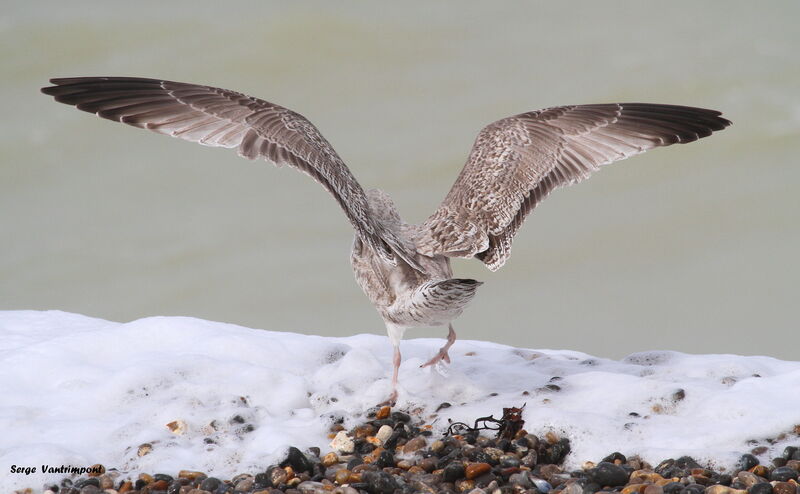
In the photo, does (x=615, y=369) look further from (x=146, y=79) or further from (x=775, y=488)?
(x=146, y=79)

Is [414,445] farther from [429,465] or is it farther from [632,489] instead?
[632,489]

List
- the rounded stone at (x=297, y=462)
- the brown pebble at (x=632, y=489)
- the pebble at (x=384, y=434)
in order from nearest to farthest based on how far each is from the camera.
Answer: the brown pebble at (x=632, y=489)
the rounded stone at (x=297, y=462)
the pebble at (x=384, y=434)

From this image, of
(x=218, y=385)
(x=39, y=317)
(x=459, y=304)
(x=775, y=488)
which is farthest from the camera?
(x=39, y=317)

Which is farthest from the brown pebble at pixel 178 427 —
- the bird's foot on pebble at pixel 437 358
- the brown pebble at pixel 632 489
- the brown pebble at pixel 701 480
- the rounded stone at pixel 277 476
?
the brown pebble at pixel 701 480

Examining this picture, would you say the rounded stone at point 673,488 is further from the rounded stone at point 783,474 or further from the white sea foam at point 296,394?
the rounded stone at point 783,474

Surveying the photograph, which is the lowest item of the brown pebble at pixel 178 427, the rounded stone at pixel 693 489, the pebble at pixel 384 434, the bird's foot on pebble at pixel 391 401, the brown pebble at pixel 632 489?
the rounded stone at pixel 693 489

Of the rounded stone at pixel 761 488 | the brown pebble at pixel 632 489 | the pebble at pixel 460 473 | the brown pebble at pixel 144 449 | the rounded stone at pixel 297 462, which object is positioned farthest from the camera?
the brown pebble at pixel 144 449

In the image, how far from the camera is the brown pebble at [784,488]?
15.9 feet

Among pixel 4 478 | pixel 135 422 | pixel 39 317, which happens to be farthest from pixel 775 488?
pixel 39 317

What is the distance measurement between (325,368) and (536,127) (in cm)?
273

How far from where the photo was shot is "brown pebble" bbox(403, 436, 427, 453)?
5.71m

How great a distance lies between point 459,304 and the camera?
5.96 meters

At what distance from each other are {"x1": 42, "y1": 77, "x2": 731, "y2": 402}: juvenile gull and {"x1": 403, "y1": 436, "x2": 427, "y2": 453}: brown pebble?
0.65m

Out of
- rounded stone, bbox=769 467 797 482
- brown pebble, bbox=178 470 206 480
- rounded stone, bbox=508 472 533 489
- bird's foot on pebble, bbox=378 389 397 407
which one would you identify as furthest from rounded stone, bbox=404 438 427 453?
rounded stone, bbox=769 467 797 482
